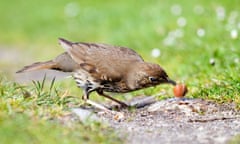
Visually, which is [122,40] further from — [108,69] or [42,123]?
[42,123]

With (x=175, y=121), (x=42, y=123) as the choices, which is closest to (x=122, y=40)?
(x=175, y=121)

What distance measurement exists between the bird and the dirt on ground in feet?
0.93

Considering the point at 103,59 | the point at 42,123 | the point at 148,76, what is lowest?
the point at 42,123

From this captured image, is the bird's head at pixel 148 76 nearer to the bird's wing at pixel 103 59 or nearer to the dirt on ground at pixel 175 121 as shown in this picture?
the bird's wing at pixel 103 59

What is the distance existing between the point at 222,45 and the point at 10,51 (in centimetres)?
732

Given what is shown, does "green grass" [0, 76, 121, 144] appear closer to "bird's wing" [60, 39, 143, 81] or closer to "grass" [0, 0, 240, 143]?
"grass" [0, 0, 240, 143]

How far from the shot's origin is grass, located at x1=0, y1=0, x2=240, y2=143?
6852 millimetres

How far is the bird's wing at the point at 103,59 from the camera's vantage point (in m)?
7.57

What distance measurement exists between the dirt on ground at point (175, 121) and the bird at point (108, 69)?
285 mm

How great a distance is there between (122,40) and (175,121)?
6.80 m

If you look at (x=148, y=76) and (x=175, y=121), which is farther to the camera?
(x=148, y=76)

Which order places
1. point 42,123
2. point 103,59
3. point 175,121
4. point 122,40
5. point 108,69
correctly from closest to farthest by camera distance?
point 42,123
point 175,121
point 108,69
point 103,59
point 122,40

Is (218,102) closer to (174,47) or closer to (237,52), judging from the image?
(237,52)

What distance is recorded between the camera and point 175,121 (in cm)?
712
